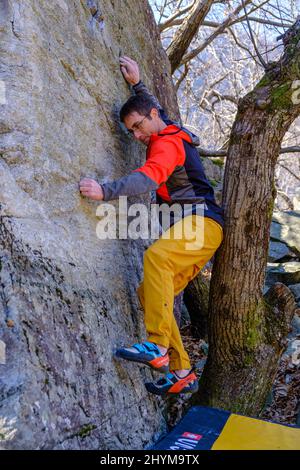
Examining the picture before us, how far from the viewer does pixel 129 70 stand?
178 inches

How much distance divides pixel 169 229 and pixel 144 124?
87 centimetres

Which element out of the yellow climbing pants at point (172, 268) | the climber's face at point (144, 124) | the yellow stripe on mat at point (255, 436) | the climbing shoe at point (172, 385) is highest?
the climber's face at point (144, 124)

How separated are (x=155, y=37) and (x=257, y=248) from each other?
2.96 metres

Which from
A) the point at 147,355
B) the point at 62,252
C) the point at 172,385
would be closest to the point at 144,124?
the point at 62,252

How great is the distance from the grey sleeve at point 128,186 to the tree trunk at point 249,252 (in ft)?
3.22

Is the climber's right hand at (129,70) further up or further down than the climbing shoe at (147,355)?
further up

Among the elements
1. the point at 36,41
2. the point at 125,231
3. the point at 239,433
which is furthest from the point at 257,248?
the point at 36,41

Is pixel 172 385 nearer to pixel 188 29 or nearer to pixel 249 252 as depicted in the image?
pixel 249 252

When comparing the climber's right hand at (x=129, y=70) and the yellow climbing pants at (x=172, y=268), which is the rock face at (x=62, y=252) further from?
the yellow climbing pants at (x=172, y=268)

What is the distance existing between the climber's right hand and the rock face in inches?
6.0

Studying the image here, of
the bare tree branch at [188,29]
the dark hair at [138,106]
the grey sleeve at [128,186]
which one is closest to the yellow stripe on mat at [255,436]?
the grey sleeve at [128,186]

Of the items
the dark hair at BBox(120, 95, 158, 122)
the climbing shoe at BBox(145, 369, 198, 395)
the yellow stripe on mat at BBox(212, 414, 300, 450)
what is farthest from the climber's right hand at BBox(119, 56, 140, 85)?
the yellow stripe on mat at BBox(212, 414, 300, 450)

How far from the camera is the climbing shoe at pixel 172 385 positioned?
3666mm

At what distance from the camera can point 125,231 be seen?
4.22 metres
